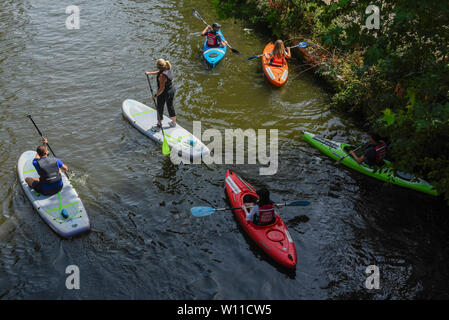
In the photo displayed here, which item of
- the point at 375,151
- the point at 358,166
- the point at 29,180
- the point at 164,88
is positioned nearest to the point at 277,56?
the point at 164,88

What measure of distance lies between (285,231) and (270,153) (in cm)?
287

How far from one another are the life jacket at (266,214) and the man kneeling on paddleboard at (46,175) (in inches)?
166

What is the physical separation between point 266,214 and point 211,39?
8.14 metres

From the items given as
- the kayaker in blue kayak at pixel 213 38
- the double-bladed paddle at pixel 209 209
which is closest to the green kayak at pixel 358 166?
the double-bladed paddle at pixel 209 209

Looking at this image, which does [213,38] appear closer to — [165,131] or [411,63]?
[165,131]

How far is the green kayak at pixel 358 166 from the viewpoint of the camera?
8.02 metres

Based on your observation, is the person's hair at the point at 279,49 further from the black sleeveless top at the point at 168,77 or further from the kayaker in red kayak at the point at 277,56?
the black sleeveless top at the point at 168,77

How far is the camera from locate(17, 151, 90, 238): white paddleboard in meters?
7.06

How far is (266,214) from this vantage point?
22.7 feet

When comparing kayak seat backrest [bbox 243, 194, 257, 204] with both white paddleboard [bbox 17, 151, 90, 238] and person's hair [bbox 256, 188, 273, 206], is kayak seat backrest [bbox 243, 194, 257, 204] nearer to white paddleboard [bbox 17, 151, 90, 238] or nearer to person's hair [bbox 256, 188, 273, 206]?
person's hair [bbox 256, 188, 273, 206]

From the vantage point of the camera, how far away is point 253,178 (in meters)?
8.64

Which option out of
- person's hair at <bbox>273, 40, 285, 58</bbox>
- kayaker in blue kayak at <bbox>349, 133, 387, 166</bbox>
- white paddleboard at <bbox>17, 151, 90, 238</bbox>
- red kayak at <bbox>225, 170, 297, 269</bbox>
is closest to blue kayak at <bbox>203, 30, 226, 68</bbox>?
person's hair at <bbox>273, 40, 285, 58</bbox>

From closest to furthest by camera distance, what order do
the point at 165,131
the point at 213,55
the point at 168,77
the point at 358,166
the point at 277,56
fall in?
the point at 358,166 → the point at 168,77 → the point at 165,131 → the point at 277,56 → the point at 213,55

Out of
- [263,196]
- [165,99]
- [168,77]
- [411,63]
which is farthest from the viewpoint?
[165,99]
